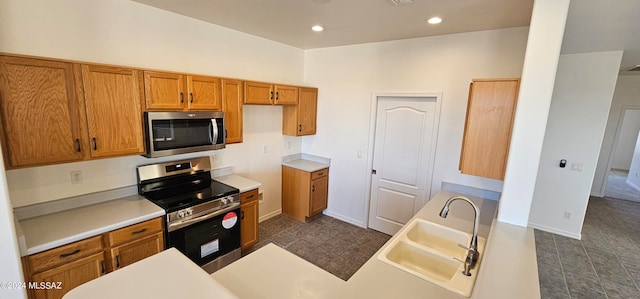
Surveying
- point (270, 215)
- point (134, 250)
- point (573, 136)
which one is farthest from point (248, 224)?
point (573, 136)

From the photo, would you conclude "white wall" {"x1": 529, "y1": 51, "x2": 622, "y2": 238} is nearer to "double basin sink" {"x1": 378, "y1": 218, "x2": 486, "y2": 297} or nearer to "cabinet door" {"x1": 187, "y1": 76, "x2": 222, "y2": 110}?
"double basin sink" {"x1": 378, "y1": 218, "x2": 486, "y2": 297}

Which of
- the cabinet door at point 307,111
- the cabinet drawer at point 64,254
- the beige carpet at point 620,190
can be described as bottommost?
the beige carpet at point 620,190

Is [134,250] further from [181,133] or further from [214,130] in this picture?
[214,130]

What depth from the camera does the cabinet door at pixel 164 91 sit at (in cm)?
236

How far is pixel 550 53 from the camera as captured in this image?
65.9 inches

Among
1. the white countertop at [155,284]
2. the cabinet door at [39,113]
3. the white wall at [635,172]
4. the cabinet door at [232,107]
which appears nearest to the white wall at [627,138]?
the white wall at [635,172]

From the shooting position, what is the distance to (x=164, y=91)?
2459mm

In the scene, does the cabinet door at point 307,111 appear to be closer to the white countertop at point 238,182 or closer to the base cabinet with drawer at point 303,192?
the base cabinet with drawer at point 303,192

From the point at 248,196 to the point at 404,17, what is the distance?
2546 mm

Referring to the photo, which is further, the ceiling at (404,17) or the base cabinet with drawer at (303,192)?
the base cabinet with drawer at (303,192)

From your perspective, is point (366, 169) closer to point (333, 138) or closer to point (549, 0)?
point (333, 138)

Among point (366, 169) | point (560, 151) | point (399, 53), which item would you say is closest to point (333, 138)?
point (366, 169)

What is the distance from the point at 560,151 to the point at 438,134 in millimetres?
2082

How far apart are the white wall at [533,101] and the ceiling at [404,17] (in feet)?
1.82
